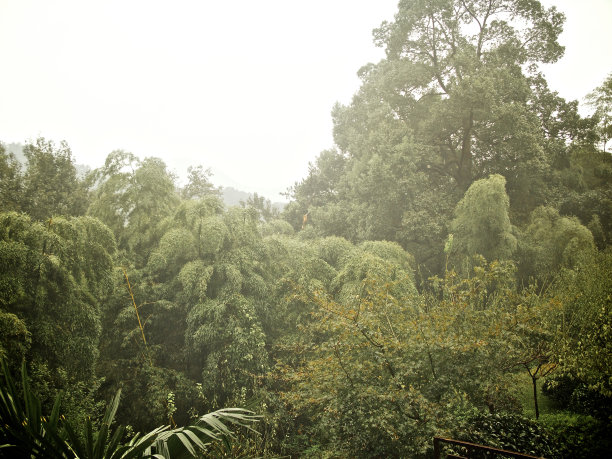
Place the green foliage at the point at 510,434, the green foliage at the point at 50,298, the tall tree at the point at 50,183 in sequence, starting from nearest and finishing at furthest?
1. the green foliage at the point at 510,434
2. the green foliage at the point at 50,298
3. the tall tree at the point at 50,183

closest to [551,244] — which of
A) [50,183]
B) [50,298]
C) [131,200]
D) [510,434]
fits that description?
[510,434]

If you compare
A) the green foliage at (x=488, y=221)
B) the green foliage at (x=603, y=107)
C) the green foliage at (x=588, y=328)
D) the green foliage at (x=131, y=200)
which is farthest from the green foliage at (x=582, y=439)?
the green foliage at (x=603, y=107)

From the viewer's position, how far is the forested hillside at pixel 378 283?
4.77 meters

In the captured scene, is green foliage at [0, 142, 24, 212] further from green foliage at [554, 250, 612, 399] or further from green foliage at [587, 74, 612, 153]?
green foliage at [587, 74, 612, 153]

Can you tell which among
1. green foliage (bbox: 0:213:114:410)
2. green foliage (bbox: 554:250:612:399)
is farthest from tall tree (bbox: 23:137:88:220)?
green foliage (bbox: 554:250:612:399)

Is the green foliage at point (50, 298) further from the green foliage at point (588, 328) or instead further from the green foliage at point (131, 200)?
the green foliage at point (588, 328)

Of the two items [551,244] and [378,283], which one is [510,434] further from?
[551,244]

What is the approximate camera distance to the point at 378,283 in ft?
22.8

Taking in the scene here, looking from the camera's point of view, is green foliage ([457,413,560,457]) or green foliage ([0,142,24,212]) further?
green foliage ([0,142,24,212])

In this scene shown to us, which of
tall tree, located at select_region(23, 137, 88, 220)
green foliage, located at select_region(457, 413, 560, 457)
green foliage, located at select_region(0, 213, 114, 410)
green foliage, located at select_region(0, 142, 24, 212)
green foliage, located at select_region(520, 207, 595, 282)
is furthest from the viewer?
tall tree, located at select_region(23, 137, 88, 220)

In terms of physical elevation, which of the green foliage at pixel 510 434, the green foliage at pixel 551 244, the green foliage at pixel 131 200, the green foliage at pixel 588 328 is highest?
the green foliage at pixel 131 200

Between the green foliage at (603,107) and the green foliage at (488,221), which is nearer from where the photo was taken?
the green foliage at (488,221)

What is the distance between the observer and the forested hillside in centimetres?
477

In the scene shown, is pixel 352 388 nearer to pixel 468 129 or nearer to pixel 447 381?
pixel 447 381
